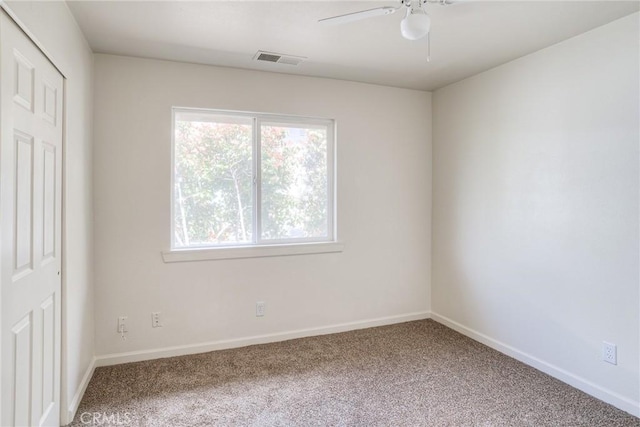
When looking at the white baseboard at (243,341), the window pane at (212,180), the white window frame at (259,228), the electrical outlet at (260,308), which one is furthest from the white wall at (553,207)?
the window pane at (212,180)

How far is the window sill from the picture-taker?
304cm

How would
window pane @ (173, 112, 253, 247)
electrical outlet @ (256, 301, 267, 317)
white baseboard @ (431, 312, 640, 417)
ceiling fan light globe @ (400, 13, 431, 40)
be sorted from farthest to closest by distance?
electrical outlet @ (256, 301, 267, 317) < window pane @ (173, 112, 253, 247) < white baseboard @ (431, 312, 640, 417) < ceiling fan light globe @ (400, 13, 431, 40)

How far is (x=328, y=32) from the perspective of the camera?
2.50 m

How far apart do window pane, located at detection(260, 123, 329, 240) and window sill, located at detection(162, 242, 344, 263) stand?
0.40ft

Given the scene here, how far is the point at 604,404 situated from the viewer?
93.0 inches

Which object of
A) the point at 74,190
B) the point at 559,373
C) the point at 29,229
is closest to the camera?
the point at 29,229

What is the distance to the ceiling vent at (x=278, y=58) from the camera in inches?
114

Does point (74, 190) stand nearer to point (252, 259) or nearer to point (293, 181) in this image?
point (252, 259)

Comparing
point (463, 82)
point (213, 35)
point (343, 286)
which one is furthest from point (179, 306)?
point (463, 82)

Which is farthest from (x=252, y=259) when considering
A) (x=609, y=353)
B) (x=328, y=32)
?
(x=609, y=353)

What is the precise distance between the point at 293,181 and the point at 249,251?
771mm

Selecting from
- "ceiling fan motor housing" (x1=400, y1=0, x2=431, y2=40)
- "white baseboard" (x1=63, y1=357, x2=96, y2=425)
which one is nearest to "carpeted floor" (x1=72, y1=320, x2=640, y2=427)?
"white baseboard" (x1=63, y1=357, x2=96, y2=425)

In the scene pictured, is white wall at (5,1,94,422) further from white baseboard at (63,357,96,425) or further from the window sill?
the window sill

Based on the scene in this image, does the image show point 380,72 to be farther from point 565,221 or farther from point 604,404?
point 604,404
